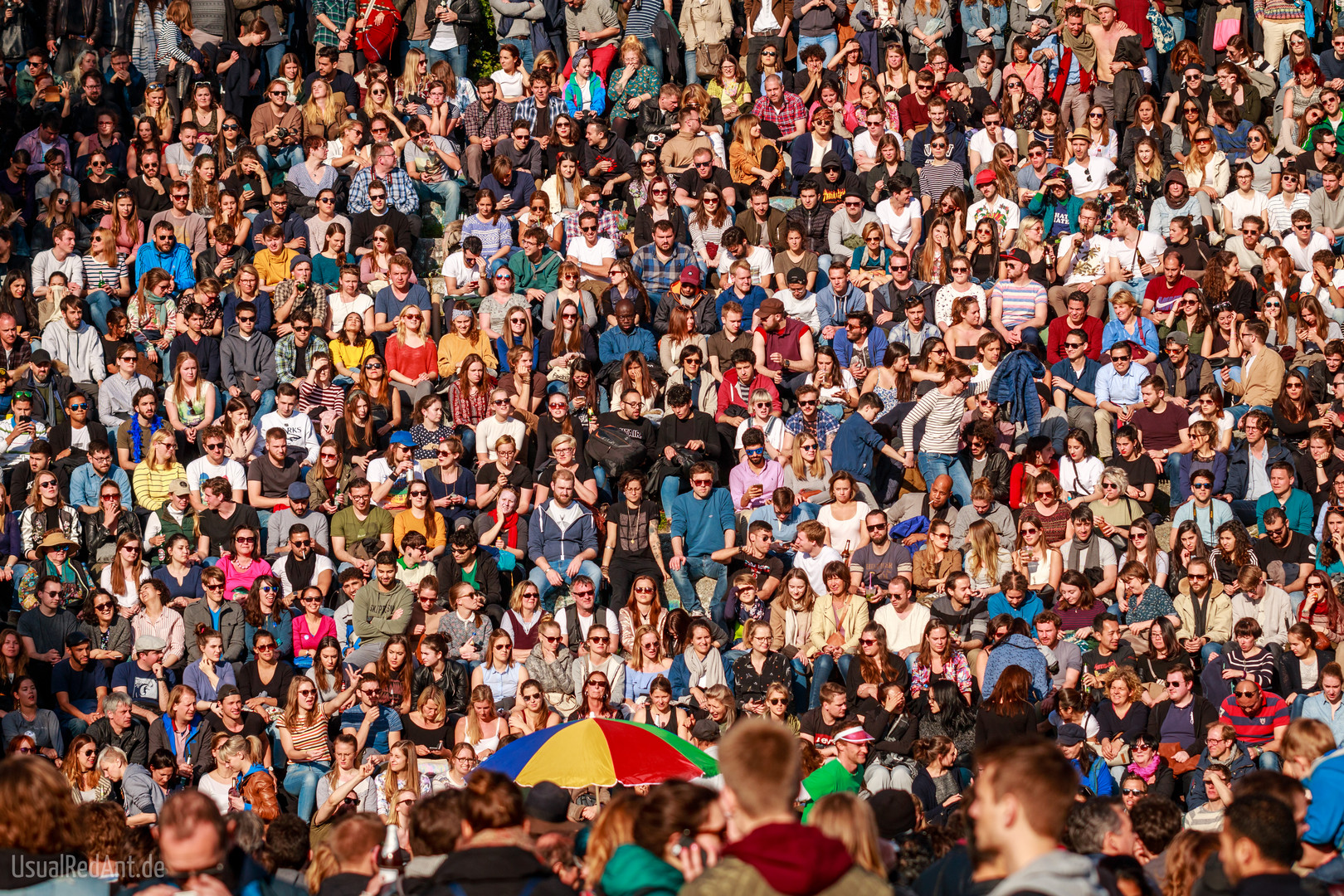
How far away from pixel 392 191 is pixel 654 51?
399 centimetres

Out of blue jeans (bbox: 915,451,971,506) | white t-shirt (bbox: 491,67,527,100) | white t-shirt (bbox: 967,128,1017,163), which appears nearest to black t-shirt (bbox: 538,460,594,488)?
blue jeans (bbox: 915,451,971,506)

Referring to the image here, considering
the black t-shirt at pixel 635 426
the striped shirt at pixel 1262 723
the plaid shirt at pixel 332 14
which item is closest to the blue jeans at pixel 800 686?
the black t-shirt at pixel 635 426

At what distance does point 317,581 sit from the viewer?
1381 cm

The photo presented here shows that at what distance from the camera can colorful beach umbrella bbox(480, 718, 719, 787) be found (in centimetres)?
922

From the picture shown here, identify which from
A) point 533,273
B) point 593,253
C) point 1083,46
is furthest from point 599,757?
point 1083,46

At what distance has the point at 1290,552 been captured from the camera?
13266mm

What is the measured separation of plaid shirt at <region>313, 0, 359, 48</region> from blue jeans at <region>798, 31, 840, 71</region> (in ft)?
17.2

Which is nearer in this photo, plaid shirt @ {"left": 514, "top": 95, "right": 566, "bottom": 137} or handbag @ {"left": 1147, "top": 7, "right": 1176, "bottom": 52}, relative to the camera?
plaid shirt @ {"left": 514, "top": 95, "right": 566, "bottom": 137}

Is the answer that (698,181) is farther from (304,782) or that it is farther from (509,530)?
(304,782)

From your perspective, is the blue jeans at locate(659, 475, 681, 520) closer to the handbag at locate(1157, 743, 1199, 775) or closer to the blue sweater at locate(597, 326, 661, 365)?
the blue sweater at locate(597, 326, 661, 365)

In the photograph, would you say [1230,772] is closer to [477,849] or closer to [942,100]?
[477,849]

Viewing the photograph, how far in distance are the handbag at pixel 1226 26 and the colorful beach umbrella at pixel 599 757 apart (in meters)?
13.4

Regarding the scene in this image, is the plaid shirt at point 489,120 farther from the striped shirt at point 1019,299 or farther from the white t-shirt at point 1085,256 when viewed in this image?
the white t-shirt at point 1085,256

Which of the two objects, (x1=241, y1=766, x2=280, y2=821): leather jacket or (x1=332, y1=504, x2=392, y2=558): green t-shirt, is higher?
(x1=332, y1=504, x2=392, y2=558): green t-shirt
